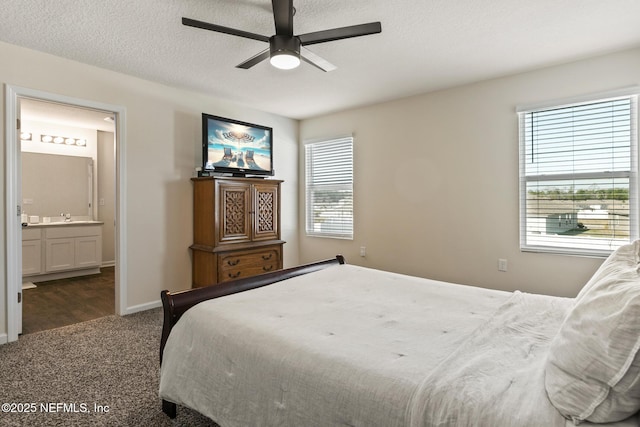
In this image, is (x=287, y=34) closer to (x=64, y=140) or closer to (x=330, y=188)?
(x=330, y=188)

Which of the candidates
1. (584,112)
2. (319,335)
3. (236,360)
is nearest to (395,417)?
(319,335)

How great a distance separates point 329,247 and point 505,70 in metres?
3.06

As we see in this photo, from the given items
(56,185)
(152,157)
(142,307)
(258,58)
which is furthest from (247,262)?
(56,185)

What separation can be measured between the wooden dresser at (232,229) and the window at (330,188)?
97 cm

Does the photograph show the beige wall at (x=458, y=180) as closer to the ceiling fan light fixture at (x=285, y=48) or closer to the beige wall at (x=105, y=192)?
the ceiling fan light fixture at (x=285, y=48)

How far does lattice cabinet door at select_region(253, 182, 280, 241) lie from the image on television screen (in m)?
0.30

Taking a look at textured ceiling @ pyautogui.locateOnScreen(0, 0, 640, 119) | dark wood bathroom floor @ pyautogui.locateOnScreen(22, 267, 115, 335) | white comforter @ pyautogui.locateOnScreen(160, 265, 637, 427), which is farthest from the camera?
dark wood bathroom floor @ pyautogui.locateOnScreen(22, 267, 115, 335)

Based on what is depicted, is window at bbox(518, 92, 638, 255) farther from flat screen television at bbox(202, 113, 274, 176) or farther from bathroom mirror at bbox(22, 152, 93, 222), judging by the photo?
bathroom mirror at bbox(22, 152, 93, 222)

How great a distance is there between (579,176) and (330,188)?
9.67 ft

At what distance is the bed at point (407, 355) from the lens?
0.96m

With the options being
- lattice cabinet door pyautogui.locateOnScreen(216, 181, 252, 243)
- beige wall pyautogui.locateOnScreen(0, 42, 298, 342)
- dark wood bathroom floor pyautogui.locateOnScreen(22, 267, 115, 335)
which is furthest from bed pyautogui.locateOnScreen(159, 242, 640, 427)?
dark wood bathroom floor pyautogui.locateOnScreen(22, 267, 115, 335)

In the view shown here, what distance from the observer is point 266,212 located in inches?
175

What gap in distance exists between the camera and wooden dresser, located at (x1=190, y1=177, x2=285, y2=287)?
12.7 ft

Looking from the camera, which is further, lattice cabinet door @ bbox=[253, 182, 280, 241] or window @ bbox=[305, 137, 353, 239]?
window @ bbox=[305, 137, 353, 239]
